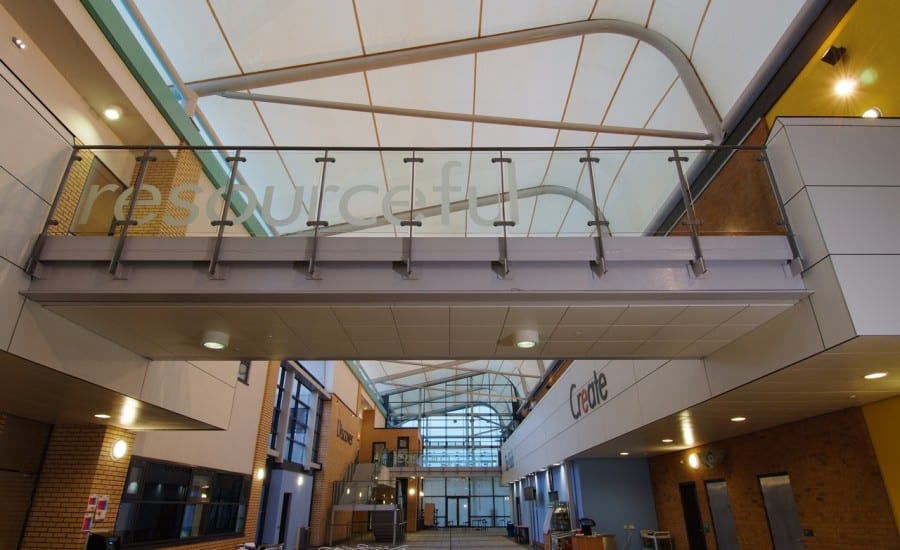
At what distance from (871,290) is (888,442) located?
11.3 feet

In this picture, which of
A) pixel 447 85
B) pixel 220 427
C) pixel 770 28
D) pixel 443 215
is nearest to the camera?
pixel 443 215

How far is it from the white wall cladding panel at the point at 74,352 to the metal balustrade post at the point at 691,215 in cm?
647

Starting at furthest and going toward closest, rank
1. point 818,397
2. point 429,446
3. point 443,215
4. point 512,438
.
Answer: point 429,446, point 512,438, point 818,397, point 443,215

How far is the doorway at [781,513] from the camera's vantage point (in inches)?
318

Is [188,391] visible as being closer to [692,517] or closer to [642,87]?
[642,87]

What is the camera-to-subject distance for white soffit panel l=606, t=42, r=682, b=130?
392 inches

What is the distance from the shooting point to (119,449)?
7.86 metres

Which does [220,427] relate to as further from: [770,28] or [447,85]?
[770,28]

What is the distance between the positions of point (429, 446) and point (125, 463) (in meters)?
32.8

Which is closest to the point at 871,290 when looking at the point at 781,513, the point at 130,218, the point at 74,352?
the point at 781,513

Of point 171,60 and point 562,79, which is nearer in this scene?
point 171,60

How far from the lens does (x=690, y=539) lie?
1195 cm

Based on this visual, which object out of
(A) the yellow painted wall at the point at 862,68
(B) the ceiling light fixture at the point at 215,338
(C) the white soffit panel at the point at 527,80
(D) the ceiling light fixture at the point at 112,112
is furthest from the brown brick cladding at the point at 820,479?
(D) the ceiling light fixture at the point at 112,112

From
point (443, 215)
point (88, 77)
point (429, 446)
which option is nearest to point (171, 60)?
point (88, 77)
